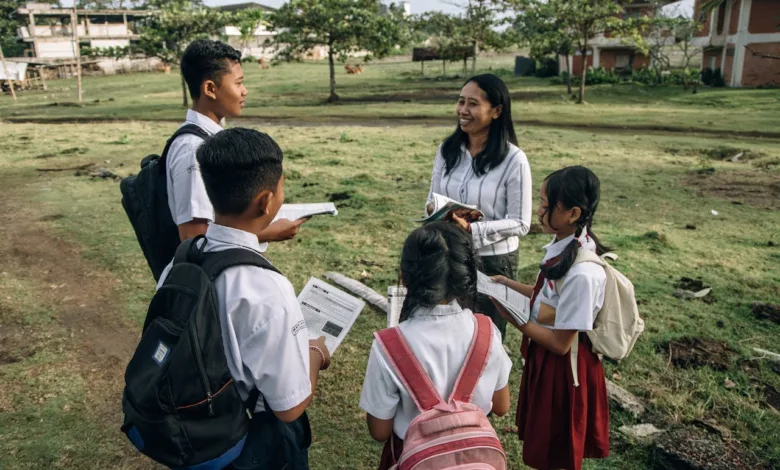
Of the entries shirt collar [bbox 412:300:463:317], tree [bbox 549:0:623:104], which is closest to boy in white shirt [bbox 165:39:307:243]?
shirt collar [bbox 412:300:463:317]

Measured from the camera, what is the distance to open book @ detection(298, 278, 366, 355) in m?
2.24

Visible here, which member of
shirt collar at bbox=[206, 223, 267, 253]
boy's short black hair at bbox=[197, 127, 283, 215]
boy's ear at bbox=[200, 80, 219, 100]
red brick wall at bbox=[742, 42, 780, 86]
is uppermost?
red brick wall at bbox=[742, 42, 780, 86]

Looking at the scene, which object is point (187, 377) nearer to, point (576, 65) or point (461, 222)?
point (461, 222)

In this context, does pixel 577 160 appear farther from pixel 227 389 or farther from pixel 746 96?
pixel 746 96

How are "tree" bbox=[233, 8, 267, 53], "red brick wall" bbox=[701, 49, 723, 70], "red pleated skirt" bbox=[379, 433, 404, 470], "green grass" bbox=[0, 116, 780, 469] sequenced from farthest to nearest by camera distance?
"red brick wall" bbox=[701, 49, 723, 70]
"tree" bbox=[233, 8, 267, 53]
"green grass" bbox=[0, 116, 780, 469]
"red pleated skirt" bbox=[379, 433, 404, 470]

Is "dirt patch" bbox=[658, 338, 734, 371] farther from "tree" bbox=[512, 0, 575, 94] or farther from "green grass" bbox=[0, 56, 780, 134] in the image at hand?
"tree" bbox=[512, 0, 575, 94]

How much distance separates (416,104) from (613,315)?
19228 mm

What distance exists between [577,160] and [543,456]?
331 inches

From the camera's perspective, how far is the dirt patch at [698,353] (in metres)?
3.89

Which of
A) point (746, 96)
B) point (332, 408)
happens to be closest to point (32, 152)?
point (332, 408)

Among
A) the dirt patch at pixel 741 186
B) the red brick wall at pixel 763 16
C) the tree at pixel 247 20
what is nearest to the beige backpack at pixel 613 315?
the dirt patch at pixel 741 186

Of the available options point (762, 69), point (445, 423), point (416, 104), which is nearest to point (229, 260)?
point (445, 423)

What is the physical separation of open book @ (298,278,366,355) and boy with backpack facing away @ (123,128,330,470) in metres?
0.44

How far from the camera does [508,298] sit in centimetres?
230
